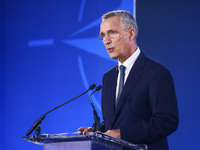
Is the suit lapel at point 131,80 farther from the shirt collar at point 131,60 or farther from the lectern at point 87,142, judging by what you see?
the lectern at point 87,142

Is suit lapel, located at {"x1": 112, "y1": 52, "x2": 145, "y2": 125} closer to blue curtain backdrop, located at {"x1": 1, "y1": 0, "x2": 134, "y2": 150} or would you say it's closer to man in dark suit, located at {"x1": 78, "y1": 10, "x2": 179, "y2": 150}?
man in dark suit, located at {"x1": 78, "y1": 10, "x2": 179, "y2": 150}

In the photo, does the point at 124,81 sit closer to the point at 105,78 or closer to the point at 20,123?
the point at 105,78

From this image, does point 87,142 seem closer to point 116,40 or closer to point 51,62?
point 116,40

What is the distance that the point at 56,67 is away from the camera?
3.69 metres

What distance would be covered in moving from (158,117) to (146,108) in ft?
0.50

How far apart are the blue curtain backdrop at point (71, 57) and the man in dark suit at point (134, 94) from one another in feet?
4.21

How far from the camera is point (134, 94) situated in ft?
6.26

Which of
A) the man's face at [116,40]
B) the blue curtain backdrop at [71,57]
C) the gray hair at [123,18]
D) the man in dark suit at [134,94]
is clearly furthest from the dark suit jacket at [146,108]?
the blue curtain backdrop at [71,57]

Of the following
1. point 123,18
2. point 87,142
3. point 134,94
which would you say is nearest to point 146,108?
point 134,94

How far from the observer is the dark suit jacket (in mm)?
1728

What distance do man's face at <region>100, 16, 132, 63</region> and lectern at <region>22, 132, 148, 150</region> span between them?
76cm

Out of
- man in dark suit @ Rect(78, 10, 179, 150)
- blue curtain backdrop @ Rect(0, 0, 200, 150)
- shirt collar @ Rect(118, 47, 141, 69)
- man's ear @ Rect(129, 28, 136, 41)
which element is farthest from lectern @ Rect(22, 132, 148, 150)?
blue curtain backdrop @ Rect(0, 0, 200, 150)

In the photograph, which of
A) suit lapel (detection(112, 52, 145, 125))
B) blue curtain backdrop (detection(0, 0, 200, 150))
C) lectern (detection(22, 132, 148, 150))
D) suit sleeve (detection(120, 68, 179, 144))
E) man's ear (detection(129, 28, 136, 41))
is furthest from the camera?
blue curtain backdrop (detection(0, 0, 200, 150))

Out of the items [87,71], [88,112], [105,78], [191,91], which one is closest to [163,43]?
[191,91]
